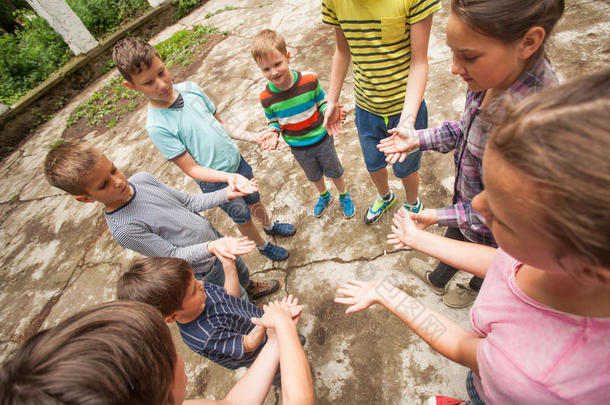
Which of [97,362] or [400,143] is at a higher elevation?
[97,362]

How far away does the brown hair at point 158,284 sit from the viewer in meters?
1.16

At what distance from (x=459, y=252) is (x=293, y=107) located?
1.45m

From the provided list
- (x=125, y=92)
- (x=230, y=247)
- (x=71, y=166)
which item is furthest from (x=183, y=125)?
(x=125, y=92)

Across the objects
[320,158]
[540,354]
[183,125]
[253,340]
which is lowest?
[320,158]

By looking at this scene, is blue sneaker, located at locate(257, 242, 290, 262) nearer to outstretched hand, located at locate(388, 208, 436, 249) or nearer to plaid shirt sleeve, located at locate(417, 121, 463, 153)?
outstretched hand, located at locate(388, 208, 436, 249)

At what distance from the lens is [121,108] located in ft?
18.1

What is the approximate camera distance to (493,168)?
0.58 meters

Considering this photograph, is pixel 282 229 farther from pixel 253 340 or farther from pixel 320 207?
pixel 253 340

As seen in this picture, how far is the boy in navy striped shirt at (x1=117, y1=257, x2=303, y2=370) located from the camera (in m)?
1.18

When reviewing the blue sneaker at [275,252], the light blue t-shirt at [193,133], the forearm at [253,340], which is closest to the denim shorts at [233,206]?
the light blue t-shirt at [193,133]

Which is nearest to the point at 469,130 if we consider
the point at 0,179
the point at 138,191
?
the point at 138,191

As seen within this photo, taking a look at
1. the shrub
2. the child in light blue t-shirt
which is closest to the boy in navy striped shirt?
the child in light blue t-shirt

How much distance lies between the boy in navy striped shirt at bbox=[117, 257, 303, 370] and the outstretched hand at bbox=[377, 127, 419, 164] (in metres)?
0.92

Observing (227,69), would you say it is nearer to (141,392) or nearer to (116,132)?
(116,132)
